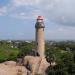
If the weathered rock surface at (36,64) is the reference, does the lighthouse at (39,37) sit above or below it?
above

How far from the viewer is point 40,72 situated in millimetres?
39781

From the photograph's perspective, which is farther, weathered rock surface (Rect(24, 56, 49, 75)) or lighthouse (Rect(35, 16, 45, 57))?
lighthouse (Rect(35, 16, 45, 57))

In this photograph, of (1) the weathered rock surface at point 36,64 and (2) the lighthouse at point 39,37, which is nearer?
(1) the weathered rock surface at point 36,64

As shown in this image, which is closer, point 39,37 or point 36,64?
point 36,64

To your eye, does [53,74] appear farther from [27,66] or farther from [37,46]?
[37,46]

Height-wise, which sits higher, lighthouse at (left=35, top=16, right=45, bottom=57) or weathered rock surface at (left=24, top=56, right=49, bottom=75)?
lighthouse at (left=35, top=16, right=45, bottom=57)

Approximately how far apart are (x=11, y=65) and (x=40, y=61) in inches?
201

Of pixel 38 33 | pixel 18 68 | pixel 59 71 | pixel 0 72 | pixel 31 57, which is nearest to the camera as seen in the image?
pixel 0 72

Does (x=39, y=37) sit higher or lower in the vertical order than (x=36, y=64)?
higher

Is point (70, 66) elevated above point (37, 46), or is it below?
below

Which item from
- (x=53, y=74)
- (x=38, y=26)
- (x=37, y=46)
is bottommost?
(x=53, y=74)

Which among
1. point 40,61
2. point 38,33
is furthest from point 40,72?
point 38,33

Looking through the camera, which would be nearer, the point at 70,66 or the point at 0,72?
the point at 0,72

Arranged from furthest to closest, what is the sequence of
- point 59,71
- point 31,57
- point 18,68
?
point 31,57 → point 59,71 → point 18,68
